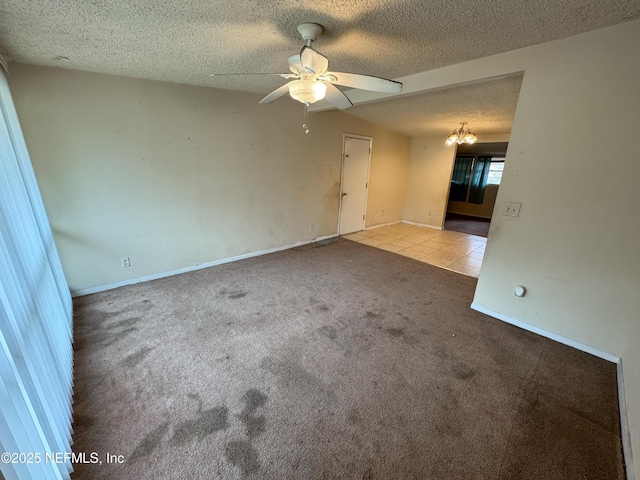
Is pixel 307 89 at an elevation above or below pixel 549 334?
above

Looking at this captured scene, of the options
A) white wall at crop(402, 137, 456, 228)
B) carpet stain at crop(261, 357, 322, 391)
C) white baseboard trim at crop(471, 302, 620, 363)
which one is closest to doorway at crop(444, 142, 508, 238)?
white wall at crop(402, 137, 456, 228)

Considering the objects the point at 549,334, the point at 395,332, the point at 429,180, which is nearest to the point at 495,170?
the point at 429,180

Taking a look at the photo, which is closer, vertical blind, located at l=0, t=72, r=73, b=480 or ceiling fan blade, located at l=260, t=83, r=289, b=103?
vertical blind, located at l=0, t=72, r=73, b=480

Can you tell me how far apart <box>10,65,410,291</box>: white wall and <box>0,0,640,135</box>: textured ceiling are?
32cm

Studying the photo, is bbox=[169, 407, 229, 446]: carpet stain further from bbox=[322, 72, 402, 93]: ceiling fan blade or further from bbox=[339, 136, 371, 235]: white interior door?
bbox=[339, 136, 371, 235]: white interior door

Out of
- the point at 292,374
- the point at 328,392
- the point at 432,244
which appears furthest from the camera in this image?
the point at 432,244

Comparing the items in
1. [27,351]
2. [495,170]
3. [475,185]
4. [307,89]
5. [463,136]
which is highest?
[463,136]

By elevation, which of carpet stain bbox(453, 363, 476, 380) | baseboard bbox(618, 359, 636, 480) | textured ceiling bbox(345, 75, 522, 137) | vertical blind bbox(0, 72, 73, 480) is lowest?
carpet stain bbox(453, 363, 476, 380)

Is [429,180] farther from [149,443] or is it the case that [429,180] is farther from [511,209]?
[149,443]

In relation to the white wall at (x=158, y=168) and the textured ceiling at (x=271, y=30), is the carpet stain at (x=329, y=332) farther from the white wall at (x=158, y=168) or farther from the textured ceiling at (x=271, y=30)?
the textured ceiling at (x=271, y=30)

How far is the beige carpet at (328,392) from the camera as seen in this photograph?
128cm

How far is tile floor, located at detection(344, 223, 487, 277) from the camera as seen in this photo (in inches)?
159

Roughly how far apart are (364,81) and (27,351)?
2.23m

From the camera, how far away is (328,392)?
1654 millimetres
